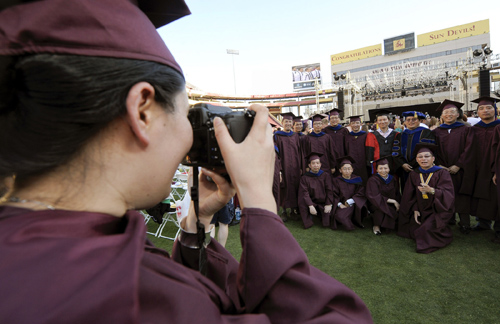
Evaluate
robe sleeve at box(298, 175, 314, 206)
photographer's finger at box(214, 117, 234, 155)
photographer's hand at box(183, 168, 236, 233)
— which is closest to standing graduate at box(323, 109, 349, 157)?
robe sleeve at box(298, 175, 314, 206)

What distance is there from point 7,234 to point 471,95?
1565 inches

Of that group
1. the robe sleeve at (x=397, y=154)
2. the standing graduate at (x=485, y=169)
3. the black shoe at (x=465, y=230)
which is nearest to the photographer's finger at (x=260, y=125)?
the standing graduate at (x=485, y=169)

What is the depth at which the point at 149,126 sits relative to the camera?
0.58m

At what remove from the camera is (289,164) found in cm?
602

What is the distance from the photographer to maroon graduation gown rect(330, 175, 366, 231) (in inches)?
193

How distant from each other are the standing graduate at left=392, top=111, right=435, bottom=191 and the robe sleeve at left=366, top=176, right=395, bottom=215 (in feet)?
2.55

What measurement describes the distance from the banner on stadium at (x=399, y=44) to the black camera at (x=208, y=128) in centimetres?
5427

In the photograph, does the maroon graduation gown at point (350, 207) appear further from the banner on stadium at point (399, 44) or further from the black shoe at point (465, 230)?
the banner on stadium at point (399, 44)

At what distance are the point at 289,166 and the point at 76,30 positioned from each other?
5694mm

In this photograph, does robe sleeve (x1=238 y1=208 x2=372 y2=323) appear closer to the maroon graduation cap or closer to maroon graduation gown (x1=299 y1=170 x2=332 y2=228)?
the maroon graduation cap

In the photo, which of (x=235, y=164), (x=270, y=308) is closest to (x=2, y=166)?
(x=235, y=164)

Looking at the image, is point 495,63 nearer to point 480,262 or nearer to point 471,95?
point 471,95

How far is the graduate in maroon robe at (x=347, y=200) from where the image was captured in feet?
16.1

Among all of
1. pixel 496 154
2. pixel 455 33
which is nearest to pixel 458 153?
pixel 496 154
